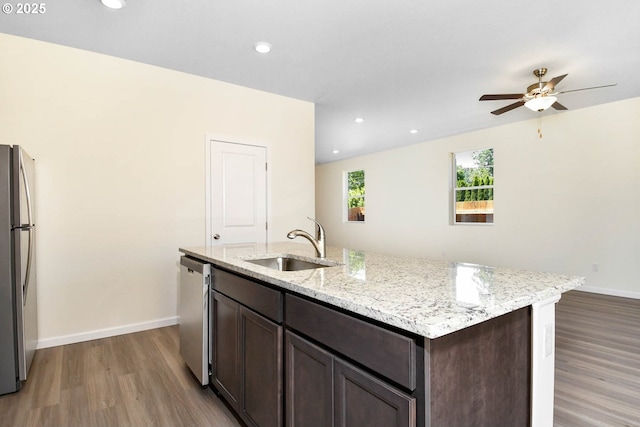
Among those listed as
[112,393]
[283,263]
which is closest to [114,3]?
[283,263]

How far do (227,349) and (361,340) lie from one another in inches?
45.3

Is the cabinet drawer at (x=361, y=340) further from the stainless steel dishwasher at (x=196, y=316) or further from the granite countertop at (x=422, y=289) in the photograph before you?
the stainless steel dishwasher at (x=196, y=316)

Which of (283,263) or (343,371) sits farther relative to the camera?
(283,263)

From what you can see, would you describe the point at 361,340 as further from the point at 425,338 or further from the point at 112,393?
the point at 112,393

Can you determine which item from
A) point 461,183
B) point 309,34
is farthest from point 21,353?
point 461,183

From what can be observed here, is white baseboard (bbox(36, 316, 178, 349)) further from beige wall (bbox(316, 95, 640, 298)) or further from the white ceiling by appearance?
beige wall (bbox(316, 95, 640, 298))

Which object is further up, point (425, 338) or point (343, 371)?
point (425, 338)

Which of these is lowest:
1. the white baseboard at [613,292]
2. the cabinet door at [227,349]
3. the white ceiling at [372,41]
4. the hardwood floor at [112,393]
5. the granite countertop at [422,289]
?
the hardwood floor at [112,393]

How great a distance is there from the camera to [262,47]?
3.13m

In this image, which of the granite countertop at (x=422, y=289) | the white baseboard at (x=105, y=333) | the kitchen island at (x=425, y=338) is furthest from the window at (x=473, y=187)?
the white baseboard at (x=105, y=333)

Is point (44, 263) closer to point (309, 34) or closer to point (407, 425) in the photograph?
point (309, 34)

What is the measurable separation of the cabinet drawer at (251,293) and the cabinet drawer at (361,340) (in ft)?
0.43

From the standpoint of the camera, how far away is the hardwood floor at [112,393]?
6.25ft

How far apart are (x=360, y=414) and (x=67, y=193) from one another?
10.6 ft
